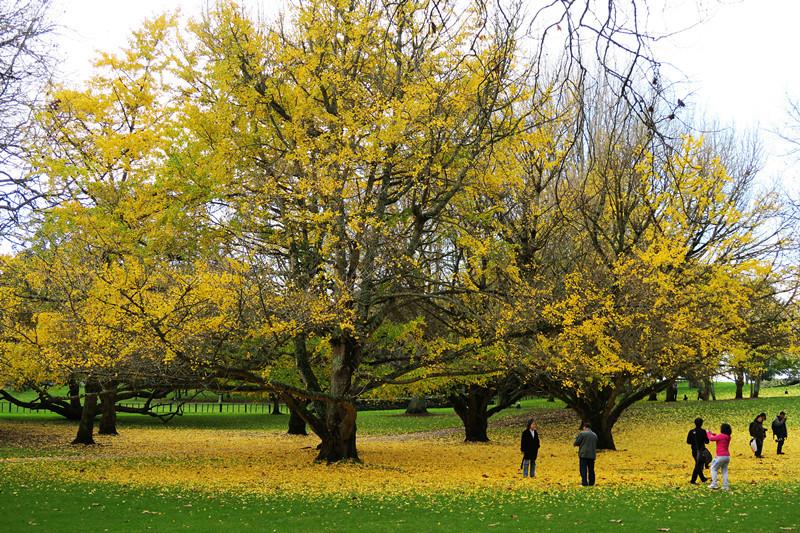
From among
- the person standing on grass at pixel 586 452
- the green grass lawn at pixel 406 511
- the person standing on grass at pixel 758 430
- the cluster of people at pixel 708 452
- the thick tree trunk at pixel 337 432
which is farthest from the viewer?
the person standing on grass at pixel 758 430

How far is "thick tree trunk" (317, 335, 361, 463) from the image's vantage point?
61.9ft

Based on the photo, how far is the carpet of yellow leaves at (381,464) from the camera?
15406 mm

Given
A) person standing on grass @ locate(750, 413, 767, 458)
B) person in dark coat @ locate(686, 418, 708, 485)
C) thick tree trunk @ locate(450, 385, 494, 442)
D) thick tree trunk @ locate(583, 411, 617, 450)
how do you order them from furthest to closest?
1. thick tree trunk @ locate(450, 385, 494, 442)
2. thick tree trunk @ locate(583, 411, 617, 450)
3. person standing on grass @ locate(750, 413, 767, 458)
4. person in dark coat @ locate(686, 418, 708, 485)

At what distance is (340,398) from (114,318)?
6014 millimetres

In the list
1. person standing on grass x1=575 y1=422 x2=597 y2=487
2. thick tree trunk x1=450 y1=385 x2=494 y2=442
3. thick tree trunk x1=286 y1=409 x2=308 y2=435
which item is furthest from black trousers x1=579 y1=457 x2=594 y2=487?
thick tree trunk x1=286 y1=409 x2=308 y2=435

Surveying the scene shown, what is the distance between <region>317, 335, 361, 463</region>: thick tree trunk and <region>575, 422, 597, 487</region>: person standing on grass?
5.98 m

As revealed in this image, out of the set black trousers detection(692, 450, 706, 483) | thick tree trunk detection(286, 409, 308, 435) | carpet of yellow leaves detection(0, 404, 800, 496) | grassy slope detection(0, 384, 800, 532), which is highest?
black trousers detection(692, 450, 706, 483)

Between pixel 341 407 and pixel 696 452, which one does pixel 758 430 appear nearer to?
pixel 696 452

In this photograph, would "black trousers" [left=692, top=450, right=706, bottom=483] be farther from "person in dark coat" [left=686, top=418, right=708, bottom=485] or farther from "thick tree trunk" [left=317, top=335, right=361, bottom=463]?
"thick tree trunk" [left=317, top=335, right=361, bottom=463]

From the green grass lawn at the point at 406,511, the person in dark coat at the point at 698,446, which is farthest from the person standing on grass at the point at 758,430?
the green grass lawn at the point at 406,511

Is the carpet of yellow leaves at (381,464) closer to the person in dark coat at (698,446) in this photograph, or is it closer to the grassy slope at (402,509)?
the person in dark coat at (698,446)

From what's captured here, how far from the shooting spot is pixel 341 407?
1936cm

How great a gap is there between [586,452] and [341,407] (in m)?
6.83

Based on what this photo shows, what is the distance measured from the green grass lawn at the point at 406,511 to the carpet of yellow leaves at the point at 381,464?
1445mm
